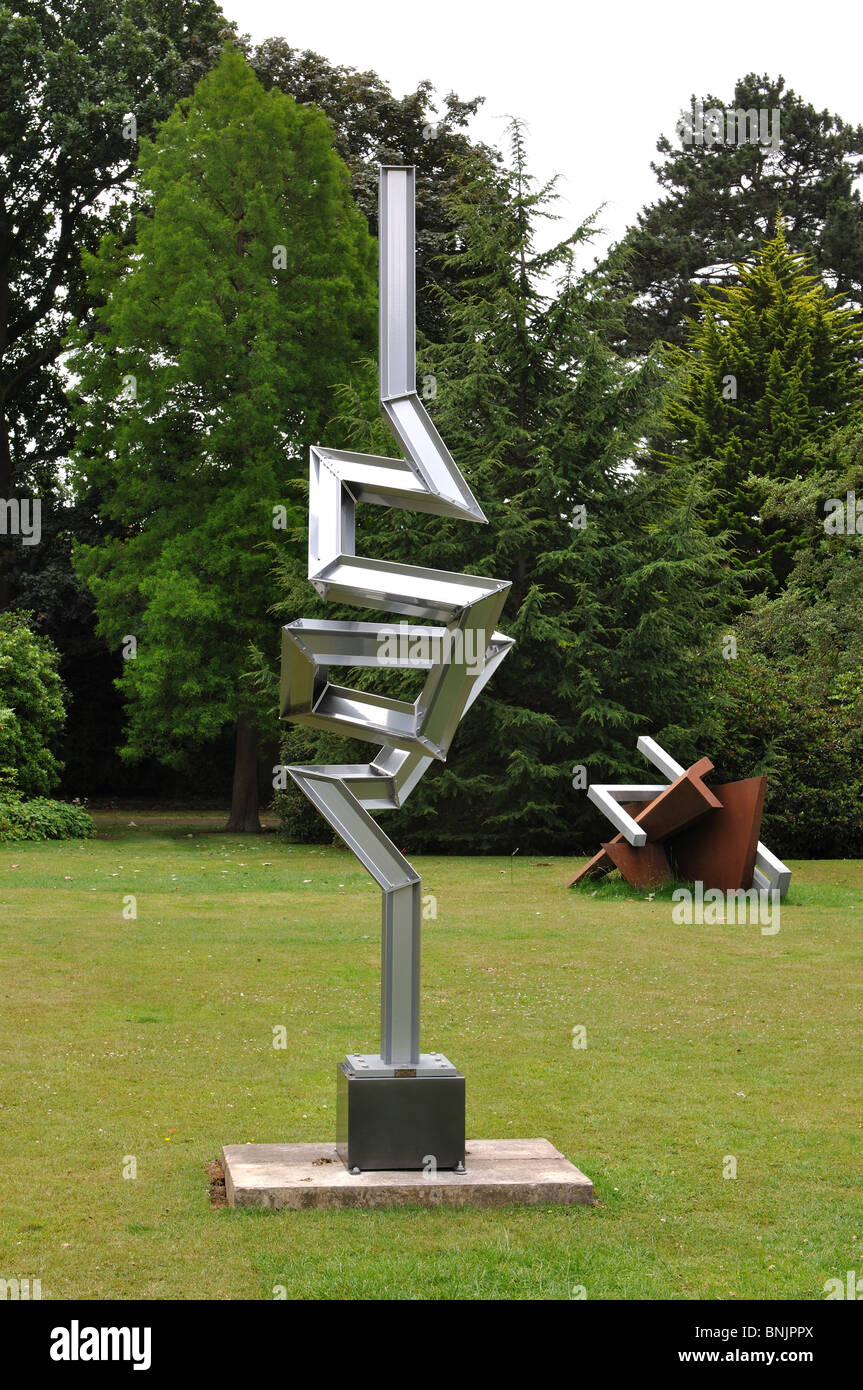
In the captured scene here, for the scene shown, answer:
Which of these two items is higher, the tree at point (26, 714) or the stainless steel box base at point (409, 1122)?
the tree at point (26, 714)

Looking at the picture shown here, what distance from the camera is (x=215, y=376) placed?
85.8ft

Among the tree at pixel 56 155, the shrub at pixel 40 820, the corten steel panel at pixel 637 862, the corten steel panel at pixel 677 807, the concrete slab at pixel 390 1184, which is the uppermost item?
the tree at pixel 56 155

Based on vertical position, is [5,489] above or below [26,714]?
above

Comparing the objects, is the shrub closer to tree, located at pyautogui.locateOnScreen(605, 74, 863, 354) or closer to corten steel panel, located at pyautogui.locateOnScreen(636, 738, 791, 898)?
corten steel panel, located at pyautogui.locateOnScreen(636, 738, 791, 898)

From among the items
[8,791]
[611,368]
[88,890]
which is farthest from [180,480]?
[88,890]

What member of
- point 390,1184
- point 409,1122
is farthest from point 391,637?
point 390,1184

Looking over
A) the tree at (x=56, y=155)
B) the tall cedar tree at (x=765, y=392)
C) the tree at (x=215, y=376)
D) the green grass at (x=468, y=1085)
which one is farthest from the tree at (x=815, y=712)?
the tree at (x=56, y=155)

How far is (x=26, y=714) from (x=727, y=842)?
13.9 m

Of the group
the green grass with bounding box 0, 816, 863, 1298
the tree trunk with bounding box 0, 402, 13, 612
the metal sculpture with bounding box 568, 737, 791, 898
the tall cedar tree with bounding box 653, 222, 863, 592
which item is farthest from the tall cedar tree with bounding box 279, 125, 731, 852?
the tree trunk with bounding box 0, 402, 13, 612

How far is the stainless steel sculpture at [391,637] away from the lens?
6.46 m

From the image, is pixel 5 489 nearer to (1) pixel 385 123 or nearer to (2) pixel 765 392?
(1) pixel 385 123

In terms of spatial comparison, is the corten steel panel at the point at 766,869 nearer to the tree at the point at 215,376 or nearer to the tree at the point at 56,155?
the tree at the point at 215,376

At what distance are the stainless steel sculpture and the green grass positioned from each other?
3.15ft

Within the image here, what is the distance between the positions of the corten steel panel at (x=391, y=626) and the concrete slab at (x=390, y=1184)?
0.53 m
